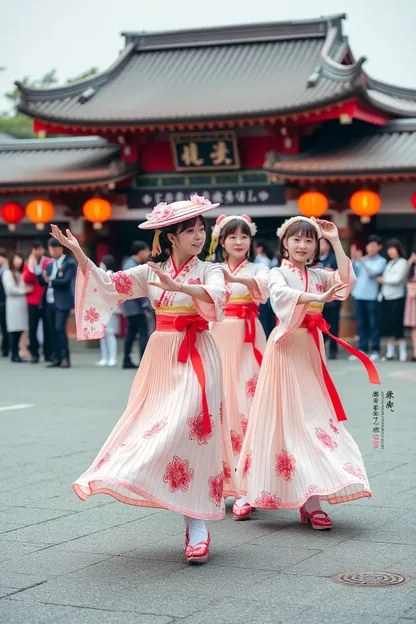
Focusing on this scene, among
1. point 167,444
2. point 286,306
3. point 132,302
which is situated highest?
point 286,306

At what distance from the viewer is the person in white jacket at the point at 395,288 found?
16078 mm

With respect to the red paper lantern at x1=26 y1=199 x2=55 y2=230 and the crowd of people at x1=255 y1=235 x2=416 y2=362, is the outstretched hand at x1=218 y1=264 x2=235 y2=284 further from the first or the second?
the red paper lantern at x1=26 y1=199 x2=55 y2=230

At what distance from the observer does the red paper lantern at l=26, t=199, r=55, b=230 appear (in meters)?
19.7

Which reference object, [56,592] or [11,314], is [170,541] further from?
[11,314]

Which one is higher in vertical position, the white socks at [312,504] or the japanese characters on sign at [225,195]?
the japanese characters on sign at [225,195]

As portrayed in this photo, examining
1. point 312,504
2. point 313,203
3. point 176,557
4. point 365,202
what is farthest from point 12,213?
point 176,557

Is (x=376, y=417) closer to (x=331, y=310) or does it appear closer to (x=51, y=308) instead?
(x=51, y=308)

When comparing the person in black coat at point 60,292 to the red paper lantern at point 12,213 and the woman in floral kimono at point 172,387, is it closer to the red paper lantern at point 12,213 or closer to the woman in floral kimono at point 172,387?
the red paper lantern at point 12,213

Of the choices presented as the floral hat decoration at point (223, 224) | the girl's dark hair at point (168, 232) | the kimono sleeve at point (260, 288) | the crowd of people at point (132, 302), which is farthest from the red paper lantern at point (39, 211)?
the girl's dark hair at point (168, 232)

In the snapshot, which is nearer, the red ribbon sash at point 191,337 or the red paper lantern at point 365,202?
the red ribbon sash at point 191,337

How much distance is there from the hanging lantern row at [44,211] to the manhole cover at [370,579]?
15.2 metres

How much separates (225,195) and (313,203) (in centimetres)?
188

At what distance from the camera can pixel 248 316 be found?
23.4ft

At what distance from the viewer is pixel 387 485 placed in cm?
691
